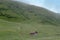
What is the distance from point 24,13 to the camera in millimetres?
77562

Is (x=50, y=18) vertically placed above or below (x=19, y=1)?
below

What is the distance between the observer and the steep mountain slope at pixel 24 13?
7119 centimetres

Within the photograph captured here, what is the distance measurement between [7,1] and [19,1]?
6.35m

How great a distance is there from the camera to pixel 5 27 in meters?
53.6

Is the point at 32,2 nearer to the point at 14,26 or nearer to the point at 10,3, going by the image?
the point at 10,3

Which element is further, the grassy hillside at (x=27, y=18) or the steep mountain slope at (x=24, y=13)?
the steep mountain slope at (x=24, y=13)

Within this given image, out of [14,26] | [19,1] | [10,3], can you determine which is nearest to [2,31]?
[14,26]

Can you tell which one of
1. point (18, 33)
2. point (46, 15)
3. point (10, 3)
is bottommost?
point (18, 33)

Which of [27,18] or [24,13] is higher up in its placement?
[24,13]

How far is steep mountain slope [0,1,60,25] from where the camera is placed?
234ft

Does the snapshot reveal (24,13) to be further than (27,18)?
Yes

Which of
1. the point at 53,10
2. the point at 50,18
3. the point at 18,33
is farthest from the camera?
the point at 53,10

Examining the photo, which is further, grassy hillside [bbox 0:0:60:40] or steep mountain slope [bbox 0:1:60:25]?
steep mountain slope [bbox 0:1:60:25]

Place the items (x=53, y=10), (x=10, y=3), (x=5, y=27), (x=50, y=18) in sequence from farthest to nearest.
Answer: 1. (x=53, y=10)
2. (x=10, y=3)
3. (x=50, y=18)
4. (x=5, y=27)
